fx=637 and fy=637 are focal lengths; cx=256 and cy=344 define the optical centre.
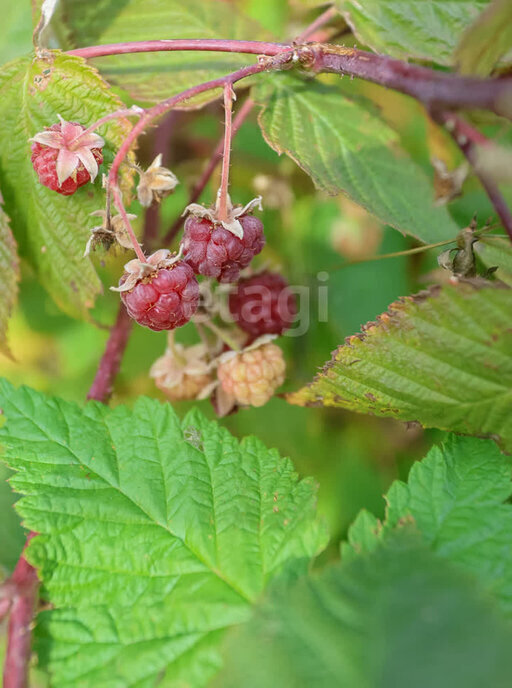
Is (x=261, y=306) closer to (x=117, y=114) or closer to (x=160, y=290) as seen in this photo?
(x=160, y=290)

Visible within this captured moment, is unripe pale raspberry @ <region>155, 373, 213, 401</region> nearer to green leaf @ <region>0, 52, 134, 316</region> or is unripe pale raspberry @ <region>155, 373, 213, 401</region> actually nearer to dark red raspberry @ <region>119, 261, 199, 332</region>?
green leaf @ <region>0, 52, 134, 316</region>

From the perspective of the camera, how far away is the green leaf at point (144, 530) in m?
0.98

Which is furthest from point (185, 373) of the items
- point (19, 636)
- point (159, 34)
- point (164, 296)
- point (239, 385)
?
point (159, 34)

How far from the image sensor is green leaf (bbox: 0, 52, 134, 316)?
1186 millimetres

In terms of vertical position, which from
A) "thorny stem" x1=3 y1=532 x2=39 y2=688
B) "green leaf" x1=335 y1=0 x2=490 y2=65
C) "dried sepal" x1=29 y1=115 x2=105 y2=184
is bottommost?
"thorny stem" x1=3 y1=532 x2=39 y2=688

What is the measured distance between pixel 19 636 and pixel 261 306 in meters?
0.85

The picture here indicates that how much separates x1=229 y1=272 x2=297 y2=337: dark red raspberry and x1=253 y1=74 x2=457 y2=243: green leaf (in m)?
0.35

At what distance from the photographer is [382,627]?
2.48 feet

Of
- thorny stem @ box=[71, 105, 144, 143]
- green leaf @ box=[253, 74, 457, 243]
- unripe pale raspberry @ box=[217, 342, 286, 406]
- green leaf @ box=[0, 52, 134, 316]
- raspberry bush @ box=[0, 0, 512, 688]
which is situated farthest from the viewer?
unripe pale raspberry @ box=[217, 342, 286, 406]

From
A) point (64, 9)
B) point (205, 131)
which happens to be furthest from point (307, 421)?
point (64, 9)

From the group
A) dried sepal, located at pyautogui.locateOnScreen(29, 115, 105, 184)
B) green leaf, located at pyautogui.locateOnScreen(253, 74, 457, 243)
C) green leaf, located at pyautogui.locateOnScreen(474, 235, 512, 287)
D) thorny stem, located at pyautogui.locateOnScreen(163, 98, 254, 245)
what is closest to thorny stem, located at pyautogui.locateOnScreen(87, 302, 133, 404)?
thorny stem, located at pyautogui.locateOnScreen(163, 98, 254, 245)

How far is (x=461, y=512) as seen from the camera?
1.02m

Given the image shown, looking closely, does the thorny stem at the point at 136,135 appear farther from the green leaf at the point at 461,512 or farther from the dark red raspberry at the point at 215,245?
the green leaf at the point at 461,512

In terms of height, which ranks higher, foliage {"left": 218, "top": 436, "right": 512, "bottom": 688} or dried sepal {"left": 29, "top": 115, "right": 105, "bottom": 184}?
dried sepal {"left": 29, "top": 115, "right": 105, "bottom": 184}
